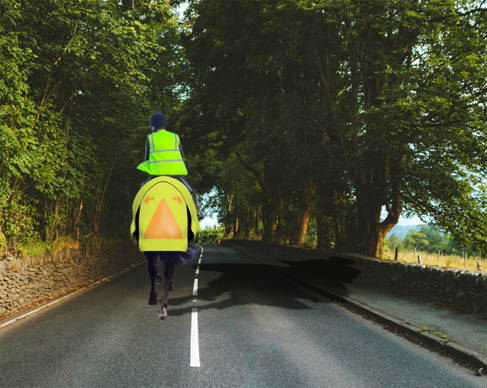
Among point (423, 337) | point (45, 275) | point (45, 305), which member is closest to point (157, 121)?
point (423, 337)

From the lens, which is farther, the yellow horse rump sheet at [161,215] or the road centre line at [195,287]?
the road centre line at [195,287]

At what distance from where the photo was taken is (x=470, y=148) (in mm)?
13906

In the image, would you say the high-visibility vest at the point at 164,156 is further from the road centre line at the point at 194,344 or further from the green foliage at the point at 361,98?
the green foliage at the point at 361,98

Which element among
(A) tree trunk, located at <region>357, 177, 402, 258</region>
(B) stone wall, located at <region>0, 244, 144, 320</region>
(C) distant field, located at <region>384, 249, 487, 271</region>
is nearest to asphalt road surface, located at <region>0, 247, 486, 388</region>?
(B) stone wall, located at <region>0, 244, 144, 320</region>

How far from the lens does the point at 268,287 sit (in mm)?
12805

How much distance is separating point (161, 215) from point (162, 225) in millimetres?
113

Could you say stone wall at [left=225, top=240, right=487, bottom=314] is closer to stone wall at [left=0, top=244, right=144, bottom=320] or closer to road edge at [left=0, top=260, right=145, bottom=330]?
road edge at [left=0, top=260, right=145, bottom=330]

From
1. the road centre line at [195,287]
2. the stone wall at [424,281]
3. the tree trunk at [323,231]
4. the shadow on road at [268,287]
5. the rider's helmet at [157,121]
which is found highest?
the rider's helmet at [157,121]

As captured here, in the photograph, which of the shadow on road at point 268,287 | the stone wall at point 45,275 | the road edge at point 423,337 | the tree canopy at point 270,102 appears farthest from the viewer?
the shadow on road at point 268,287

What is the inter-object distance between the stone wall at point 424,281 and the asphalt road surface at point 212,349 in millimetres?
2370

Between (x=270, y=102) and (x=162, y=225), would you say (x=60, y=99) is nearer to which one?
(x=162, y=225)

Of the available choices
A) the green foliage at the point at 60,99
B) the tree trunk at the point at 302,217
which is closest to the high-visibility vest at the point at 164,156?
the green foliage at the point at 60,99

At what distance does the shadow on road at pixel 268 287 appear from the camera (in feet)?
32.3

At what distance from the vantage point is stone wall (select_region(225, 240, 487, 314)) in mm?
8617
